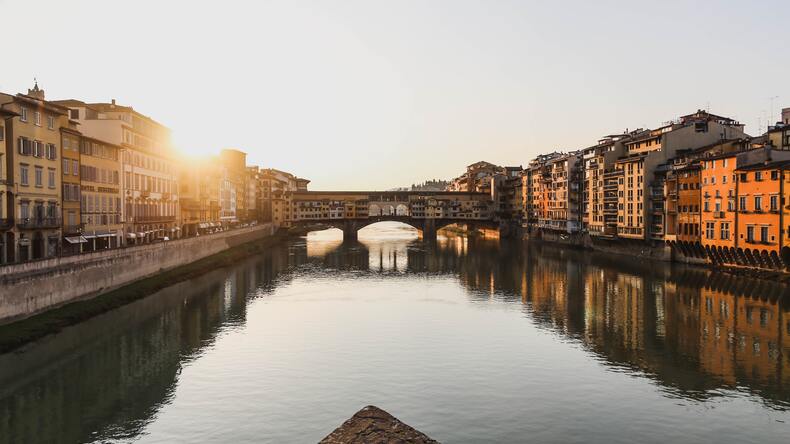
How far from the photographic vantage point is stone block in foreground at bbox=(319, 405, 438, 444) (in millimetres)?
12430

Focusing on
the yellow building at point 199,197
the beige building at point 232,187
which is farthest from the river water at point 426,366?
the beige building at point 232,187

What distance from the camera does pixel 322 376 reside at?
97.0 feet

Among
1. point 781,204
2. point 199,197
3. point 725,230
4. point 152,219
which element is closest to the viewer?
point 781,204

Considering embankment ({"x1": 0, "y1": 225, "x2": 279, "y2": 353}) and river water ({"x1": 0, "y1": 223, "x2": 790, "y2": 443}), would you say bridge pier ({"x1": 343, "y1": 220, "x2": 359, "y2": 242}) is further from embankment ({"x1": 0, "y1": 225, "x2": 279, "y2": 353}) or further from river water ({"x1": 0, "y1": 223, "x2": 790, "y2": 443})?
river water ({"x1": 0, "y1": 223, "x2": 790, "y2": 443})

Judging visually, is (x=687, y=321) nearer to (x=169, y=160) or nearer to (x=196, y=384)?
(x=196, y=384)

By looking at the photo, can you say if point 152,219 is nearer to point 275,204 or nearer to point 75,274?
point 75,274

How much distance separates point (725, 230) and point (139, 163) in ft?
204

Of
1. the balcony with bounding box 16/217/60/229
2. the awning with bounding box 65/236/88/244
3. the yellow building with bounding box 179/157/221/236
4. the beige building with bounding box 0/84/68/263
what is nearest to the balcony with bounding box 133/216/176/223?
the yellow building with bounding box 179/157/221/236

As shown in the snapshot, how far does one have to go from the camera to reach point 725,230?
6419 cm

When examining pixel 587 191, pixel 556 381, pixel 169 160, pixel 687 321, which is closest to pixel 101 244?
pixel 169 160

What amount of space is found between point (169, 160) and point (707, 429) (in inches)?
2730

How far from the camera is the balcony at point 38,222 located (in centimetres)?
4262

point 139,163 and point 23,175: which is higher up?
point 139,163

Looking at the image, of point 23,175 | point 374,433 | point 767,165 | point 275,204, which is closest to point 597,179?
point 767,165
